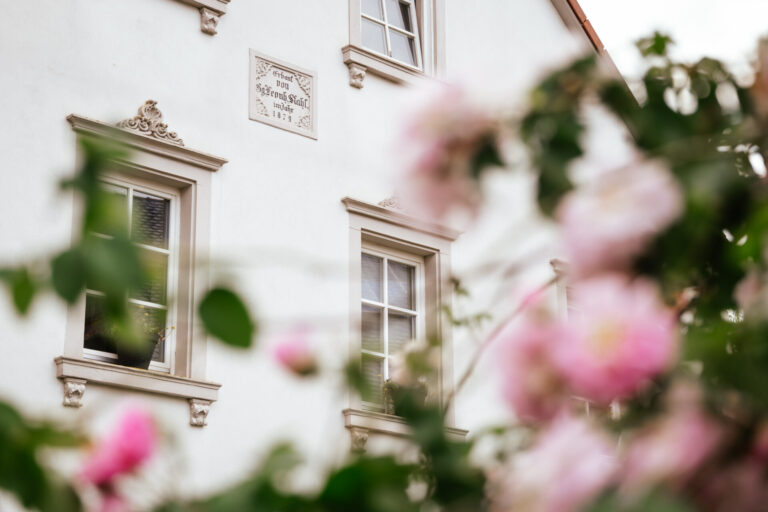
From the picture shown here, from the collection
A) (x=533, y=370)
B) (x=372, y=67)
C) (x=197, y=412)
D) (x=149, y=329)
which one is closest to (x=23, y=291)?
(x=533, y=370)

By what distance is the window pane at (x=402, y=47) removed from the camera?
8.16 metres

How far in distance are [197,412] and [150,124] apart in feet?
5.28

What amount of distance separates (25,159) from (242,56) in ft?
5.47

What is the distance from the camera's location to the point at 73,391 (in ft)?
18.8

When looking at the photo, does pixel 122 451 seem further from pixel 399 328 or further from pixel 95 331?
pixel 399 328

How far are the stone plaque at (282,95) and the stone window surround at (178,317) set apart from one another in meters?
0.59

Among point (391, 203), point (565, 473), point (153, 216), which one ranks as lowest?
point (565, 473)

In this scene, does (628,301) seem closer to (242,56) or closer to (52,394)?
(52,394)

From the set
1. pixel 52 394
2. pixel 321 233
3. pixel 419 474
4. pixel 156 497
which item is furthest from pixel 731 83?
pixel 321 233

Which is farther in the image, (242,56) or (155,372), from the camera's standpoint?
(242,56)

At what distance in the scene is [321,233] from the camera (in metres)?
7.21

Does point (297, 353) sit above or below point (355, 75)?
below

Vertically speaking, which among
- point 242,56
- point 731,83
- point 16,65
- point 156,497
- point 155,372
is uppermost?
point 242,56

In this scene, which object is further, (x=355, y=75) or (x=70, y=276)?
(x=355, y=75)
